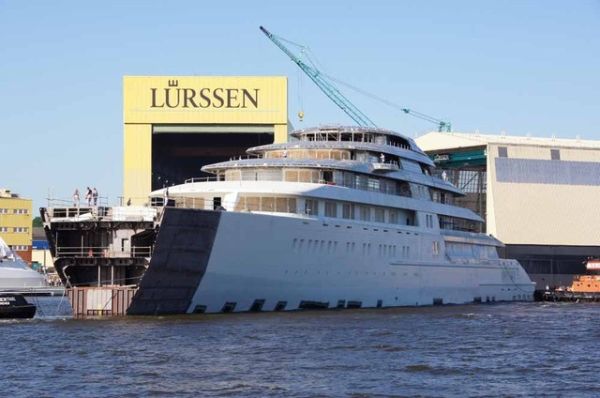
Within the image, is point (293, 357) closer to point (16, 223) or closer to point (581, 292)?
point (581, 292)

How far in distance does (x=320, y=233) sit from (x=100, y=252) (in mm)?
10775

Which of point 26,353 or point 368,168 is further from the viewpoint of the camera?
point 368,168

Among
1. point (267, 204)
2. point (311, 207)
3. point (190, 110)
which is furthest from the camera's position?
point (190, 110)

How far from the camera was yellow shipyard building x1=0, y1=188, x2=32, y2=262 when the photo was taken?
4673 inches

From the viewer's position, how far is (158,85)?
86.4 meters

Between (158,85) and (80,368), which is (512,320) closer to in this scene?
(80,368)

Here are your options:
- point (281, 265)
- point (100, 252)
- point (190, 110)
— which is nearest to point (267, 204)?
point (281, 265)

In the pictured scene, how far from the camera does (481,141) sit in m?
100

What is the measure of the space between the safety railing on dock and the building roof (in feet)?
195

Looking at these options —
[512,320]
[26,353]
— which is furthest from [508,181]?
[26,353]

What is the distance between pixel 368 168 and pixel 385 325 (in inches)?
587

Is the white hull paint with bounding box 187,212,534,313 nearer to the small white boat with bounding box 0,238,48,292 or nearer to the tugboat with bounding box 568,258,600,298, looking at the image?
the tugboat with bounding box 568,258,600,298

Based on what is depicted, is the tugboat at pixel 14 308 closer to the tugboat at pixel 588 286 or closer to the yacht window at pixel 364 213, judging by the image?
the yacht window at pixel 364 213

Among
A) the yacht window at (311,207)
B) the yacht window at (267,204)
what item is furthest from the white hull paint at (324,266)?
the yacht window at (267,204)
